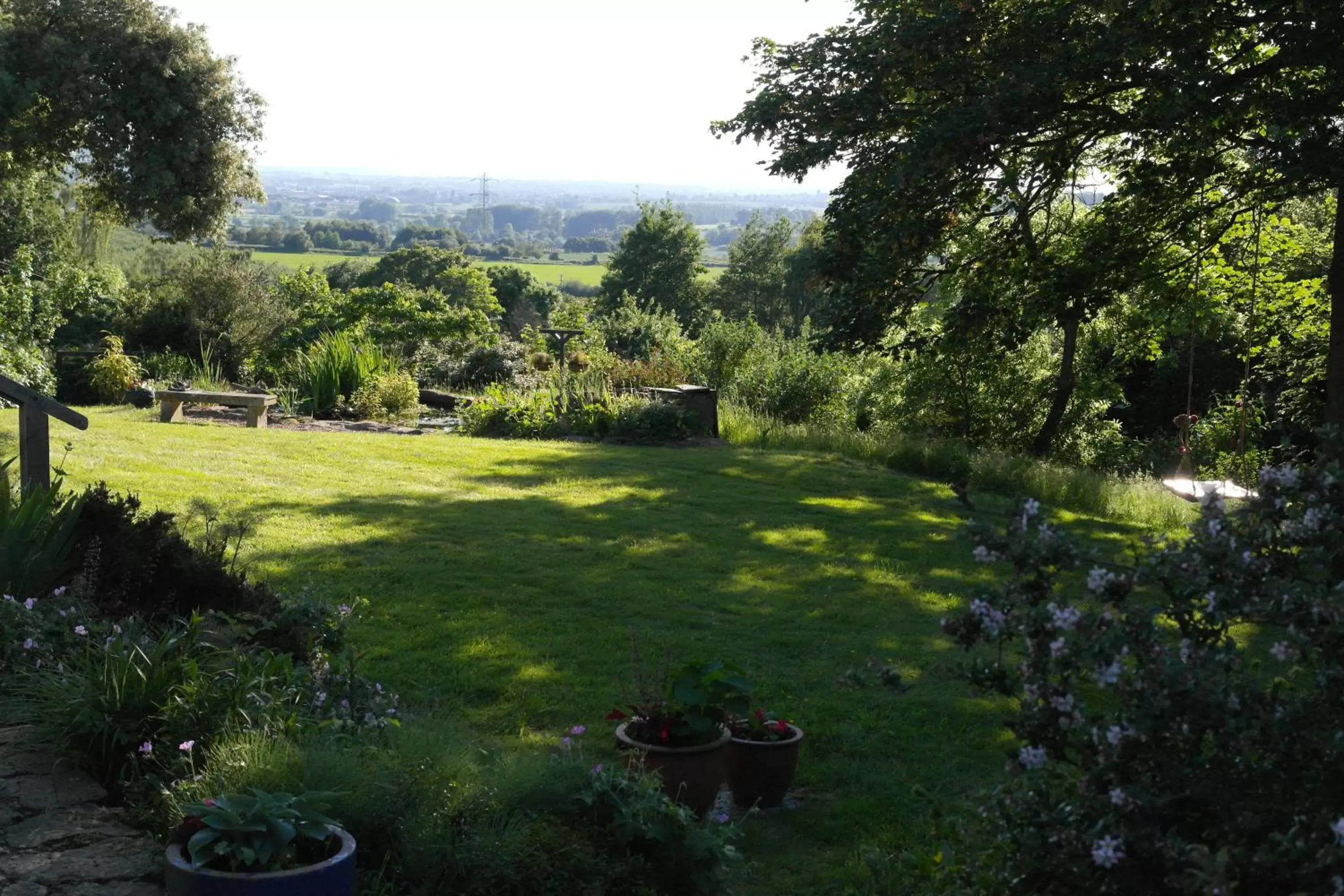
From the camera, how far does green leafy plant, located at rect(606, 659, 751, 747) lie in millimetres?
4309

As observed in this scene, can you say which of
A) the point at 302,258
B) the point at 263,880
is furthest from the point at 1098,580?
the point at 302,258

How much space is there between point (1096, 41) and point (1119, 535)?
405cm

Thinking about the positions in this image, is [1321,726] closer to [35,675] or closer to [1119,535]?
[35,675]

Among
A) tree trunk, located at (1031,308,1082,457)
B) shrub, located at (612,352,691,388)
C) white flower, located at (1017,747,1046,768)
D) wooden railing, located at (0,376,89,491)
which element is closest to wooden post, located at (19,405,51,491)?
wooden railing, located at (0,376,89,491)

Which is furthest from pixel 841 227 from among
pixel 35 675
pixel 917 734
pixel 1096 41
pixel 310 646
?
pixel 35 675

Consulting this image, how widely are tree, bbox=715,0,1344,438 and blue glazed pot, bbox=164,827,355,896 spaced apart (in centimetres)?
792

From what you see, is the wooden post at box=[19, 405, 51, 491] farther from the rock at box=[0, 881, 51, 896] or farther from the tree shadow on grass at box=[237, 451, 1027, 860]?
the rock at box=[0, 881, 51, 896]

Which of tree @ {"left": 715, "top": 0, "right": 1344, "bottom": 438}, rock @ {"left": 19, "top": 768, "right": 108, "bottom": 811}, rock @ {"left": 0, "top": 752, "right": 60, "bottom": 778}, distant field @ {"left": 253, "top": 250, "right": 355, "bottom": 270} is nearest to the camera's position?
rock @ {"left": 19, "top": 768, "right": 108, "bottom": 811}

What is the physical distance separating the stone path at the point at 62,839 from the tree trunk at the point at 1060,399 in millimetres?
16125

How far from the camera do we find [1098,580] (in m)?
2.52

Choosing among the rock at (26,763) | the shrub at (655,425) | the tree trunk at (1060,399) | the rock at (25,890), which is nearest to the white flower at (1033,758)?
the rock at (25,890)

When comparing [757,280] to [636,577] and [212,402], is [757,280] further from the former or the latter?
[636,577]

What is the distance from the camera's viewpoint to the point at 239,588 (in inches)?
208

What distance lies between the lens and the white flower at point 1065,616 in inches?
96.0
